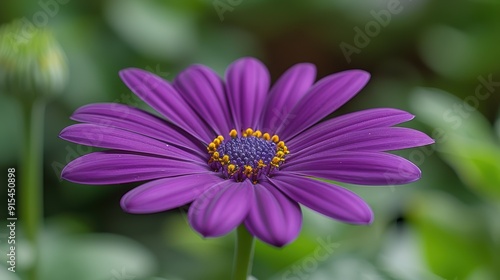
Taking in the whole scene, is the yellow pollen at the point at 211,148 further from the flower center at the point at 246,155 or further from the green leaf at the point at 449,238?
the green leaf at the point at 449,238

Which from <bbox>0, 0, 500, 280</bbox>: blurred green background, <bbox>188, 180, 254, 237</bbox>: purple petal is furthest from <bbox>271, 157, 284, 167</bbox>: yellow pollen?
<bbox>0, 0, 500, 280</bbox>: blurred green background

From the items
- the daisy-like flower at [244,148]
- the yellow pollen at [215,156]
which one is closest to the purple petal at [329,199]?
the daisy-like flower at [244,148]

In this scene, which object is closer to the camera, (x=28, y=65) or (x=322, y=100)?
(x=322, y=100)

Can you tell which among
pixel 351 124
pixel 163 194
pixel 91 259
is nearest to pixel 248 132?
pixel 351 124

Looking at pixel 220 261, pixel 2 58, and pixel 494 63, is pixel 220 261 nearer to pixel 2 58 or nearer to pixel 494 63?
pixel 2 58

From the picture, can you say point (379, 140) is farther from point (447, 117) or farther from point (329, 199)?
point (447, 117)

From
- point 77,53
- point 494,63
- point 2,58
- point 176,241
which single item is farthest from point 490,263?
→ point 77,53
